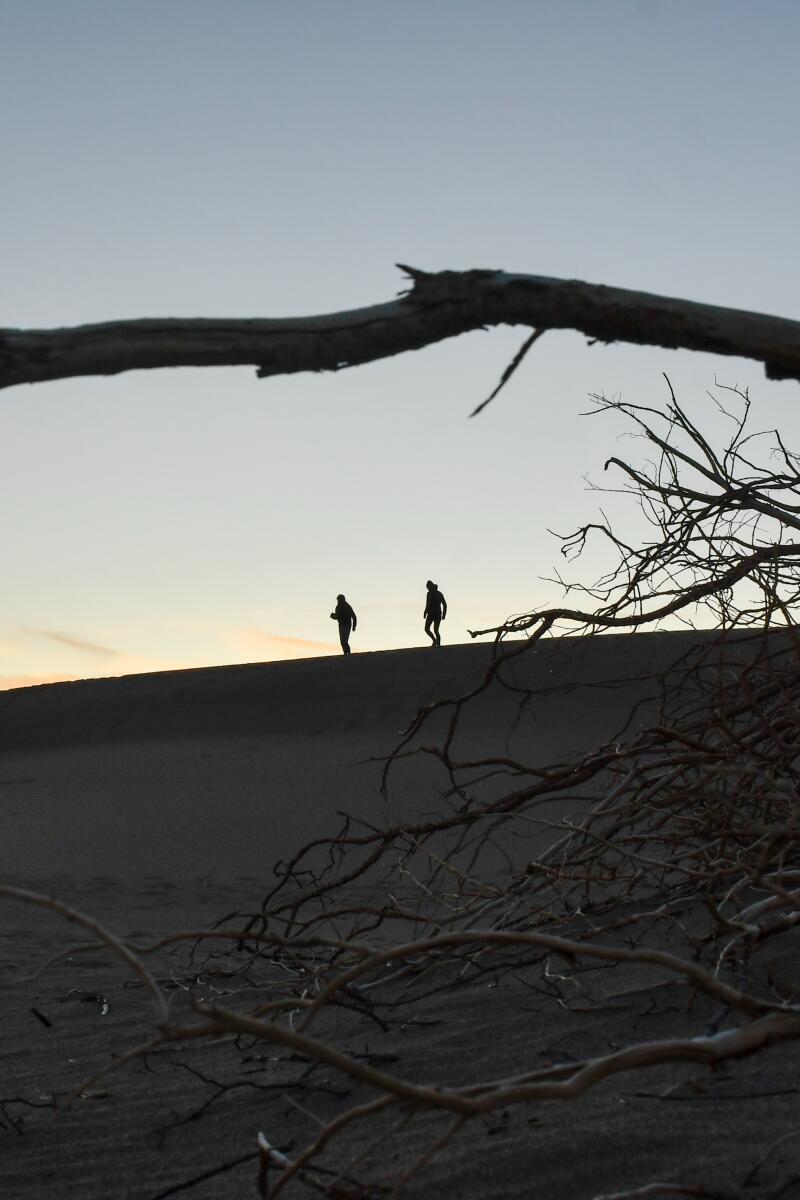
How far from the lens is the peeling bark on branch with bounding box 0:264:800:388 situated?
65.2 inches

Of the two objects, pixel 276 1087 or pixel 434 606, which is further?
pixel 434 606

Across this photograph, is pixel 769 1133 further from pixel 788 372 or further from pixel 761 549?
pixel 761 549

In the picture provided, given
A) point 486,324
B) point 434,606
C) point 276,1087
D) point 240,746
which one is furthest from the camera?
point 434,606

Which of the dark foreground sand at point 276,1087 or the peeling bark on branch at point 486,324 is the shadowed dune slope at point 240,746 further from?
the peeling bark on branch at point 486,324

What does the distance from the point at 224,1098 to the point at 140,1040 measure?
90cm

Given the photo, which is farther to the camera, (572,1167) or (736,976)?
(736,976)

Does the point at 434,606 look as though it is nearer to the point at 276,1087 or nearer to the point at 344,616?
the point at 344,616

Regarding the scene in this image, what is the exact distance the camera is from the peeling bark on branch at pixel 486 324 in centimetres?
166

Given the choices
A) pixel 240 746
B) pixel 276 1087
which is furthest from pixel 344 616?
pixel 276 1087

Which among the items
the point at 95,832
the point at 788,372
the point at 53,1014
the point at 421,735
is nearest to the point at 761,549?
the point at 788,372

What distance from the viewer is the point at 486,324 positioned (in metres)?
1.70

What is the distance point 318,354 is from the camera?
65.9 inches

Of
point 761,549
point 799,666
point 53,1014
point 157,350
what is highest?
point 157,350

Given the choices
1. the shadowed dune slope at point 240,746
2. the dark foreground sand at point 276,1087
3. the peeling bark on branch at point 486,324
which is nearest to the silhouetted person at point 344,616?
the shadowed dune slope at point 240,746
